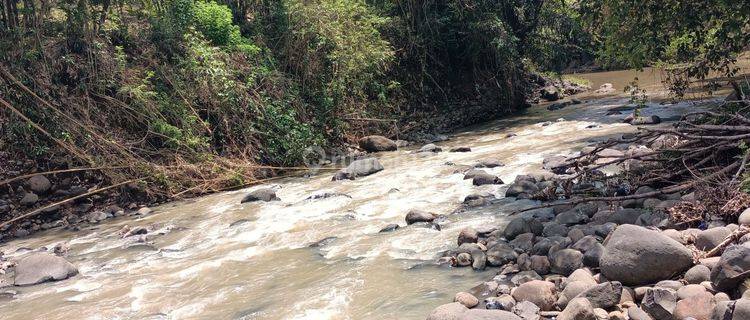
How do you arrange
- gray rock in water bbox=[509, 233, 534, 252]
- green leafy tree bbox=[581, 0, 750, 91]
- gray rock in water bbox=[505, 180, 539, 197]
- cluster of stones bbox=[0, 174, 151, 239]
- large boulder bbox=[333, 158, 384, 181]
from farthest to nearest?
large boulder bbox=[333, 158, 384, 181], cluster of stones bbox=[0, 174, 151, 239], gray rock in water bbox=[505, 180, 539, 197], green leafy tree bbox=[581, 0, 750, 91], gray rock in water bbox=[509, 233, 534, 252]

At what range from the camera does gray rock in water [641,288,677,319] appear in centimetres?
379

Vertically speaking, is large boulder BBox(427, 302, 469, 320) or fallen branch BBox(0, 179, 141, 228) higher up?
fallen branch BBox(0, 179, 141, 228)

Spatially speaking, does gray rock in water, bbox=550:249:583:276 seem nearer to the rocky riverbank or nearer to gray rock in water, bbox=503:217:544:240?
the rocky riverbank

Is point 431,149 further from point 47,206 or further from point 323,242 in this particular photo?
point 47,206

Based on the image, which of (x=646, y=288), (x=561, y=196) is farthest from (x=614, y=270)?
(x=561, y=196)

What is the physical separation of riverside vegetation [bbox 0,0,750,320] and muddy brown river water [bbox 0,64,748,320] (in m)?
0.34

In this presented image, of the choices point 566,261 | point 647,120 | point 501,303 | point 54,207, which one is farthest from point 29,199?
point 647,120

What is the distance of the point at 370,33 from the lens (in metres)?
15.8

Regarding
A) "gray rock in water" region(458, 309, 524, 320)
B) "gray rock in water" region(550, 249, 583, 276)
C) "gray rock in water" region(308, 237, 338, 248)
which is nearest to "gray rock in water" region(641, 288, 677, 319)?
"gray rock in water" region(458, 309, 524, 320)

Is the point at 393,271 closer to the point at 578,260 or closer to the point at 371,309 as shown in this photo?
the point at 371,309

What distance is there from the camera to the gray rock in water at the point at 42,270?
668cm

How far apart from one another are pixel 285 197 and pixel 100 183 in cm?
329

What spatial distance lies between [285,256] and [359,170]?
4.57m

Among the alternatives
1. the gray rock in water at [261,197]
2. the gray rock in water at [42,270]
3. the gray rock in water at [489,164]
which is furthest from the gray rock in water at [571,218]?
the gray rock in water at [42,270]
